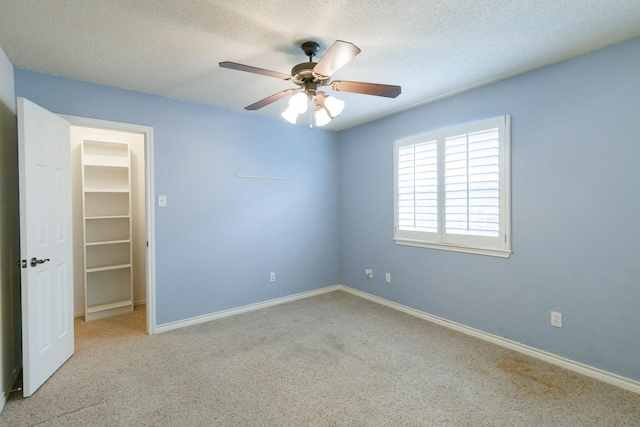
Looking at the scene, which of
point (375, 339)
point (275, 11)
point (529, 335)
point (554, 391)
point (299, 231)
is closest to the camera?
point (275, 11)

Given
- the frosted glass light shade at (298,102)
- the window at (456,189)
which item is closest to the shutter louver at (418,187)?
the window at (456,189)

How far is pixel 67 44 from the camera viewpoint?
86.7 inches

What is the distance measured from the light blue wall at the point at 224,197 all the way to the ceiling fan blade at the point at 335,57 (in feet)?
7.07

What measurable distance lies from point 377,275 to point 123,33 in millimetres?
3650

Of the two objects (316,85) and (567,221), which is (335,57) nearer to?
(316,85)

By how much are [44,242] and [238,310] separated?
2.09 metres

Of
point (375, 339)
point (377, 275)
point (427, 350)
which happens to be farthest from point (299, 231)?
point (427, 350)

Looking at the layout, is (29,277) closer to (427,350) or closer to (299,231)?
(299,231)

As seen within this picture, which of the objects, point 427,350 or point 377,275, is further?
point 377,275

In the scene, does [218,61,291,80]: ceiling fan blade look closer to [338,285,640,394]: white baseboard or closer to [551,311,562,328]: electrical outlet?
[551,311,562,328]: electrical outlet

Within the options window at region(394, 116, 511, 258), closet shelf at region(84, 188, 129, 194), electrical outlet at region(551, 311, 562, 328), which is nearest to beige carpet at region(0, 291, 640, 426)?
electrical outlet at region(551, 311, 562, 328)

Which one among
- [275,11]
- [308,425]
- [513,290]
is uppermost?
[275,11]

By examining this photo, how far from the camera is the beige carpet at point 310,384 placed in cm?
193

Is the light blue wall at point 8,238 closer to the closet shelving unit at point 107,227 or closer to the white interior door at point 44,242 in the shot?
the white interior door at point 44,242
